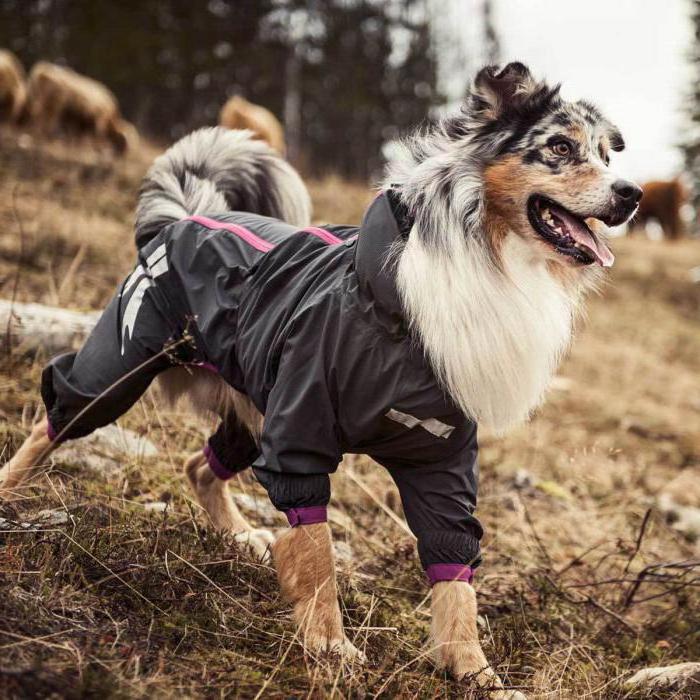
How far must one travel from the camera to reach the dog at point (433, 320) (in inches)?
107

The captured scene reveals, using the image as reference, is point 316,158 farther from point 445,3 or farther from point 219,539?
point 219,539

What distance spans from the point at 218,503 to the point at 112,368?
0.88m

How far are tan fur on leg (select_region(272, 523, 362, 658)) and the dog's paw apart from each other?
1.60ft

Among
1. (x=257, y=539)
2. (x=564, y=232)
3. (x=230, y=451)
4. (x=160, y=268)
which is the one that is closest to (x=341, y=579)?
(x=257, y=539)

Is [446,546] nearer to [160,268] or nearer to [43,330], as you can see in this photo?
[160,268]

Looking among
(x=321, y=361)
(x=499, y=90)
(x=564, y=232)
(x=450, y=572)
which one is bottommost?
(x=450, y=572)

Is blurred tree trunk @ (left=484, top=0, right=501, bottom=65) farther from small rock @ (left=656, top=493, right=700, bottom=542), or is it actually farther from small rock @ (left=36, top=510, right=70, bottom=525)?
small rock @ (left=36, top=510, right=70, bottom=525)

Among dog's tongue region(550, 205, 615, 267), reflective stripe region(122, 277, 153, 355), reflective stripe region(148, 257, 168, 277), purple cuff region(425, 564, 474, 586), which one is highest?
dog's tongue region(550, 205, 615, 267)

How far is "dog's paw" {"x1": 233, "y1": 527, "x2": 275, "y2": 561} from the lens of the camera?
3.50 m

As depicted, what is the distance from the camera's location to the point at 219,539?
3.28 meters

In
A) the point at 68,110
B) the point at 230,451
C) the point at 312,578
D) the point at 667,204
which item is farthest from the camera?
the point at 667,204

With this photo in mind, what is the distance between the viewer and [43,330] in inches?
196

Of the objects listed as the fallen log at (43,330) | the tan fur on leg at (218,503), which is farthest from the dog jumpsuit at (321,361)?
the fallen log at (43,330)

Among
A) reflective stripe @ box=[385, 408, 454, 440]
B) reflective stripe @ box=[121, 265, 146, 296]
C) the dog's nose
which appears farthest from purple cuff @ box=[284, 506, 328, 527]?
the dog's nose
